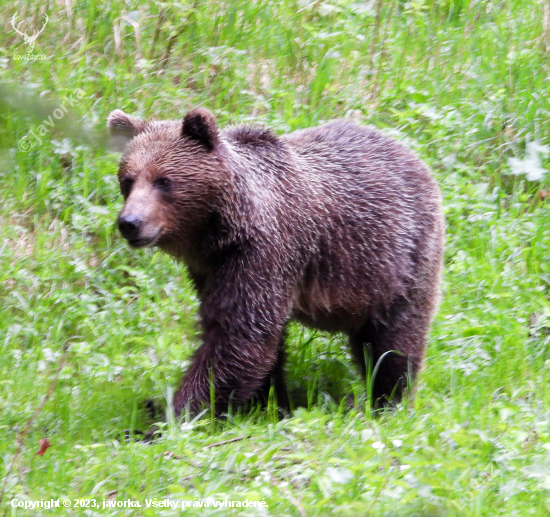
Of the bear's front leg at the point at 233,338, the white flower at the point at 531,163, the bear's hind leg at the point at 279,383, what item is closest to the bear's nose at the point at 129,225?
the bear's front leg at the point at 233,338

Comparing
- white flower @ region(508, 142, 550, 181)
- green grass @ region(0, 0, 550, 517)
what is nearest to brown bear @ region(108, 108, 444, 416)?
green grass @ region(0, 0, 550, 517)

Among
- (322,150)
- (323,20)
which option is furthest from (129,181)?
(323,20)

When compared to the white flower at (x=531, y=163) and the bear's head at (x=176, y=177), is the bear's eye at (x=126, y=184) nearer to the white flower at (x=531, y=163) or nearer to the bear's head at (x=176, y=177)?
the bear's head at (x=176, y=177)

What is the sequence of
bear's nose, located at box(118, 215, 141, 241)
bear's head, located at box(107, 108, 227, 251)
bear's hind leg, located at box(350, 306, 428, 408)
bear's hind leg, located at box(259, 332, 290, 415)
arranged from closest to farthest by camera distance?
bear's nose, located at box(118, 215, 141, 241), bear's head, located at box(107, 108, 227, 251), bear's hind leg, located at box(350, 306, 428, 408), bear's hind leg, located at box(259, 332, 290, 415)

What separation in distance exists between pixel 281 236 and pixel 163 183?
819mm

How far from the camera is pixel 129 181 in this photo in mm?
5375

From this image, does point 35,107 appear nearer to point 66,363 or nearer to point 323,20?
point 66,363

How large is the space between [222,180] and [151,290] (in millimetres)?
1987

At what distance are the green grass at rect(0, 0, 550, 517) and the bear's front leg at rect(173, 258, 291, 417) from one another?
0.67 feet

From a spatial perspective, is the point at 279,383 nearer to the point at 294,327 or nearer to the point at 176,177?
the point at 294,327

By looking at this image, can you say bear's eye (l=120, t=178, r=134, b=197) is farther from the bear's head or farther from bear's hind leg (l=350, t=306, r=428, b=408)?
bear's hind leg (l=350, t=306, r=428, b=408)

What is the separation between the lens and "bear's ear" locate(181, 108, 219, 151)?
5.32m

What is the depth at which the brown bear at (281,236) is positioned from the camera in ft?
17.6

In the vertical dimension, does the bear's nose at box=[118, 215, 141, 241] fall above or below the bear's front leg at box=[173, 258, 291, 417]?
above
